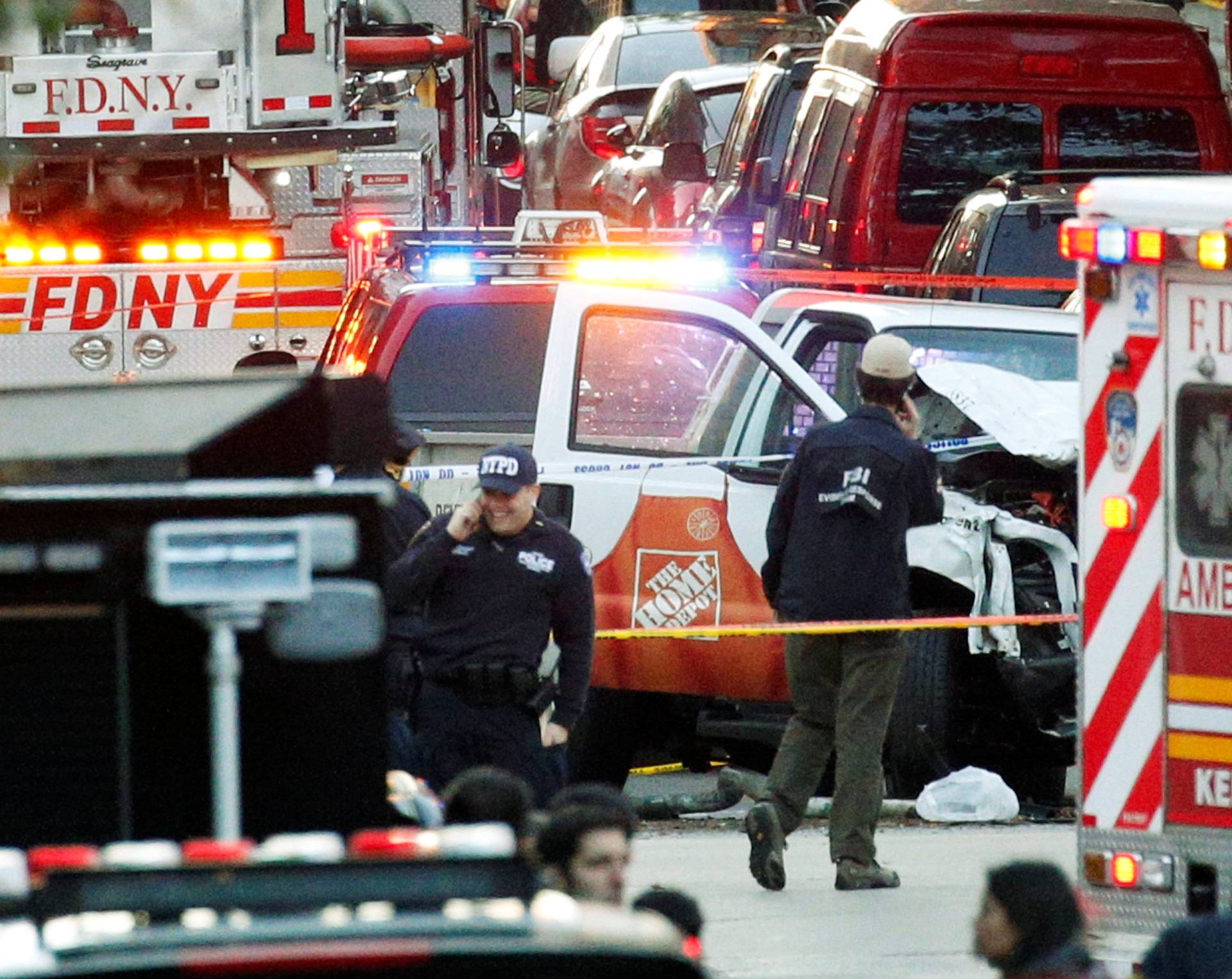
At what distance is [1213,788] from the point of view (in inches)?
248

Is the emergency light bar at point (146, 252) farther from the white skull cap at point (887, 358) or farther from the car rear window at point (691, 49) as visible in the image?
the car rear window at point (691, 49)

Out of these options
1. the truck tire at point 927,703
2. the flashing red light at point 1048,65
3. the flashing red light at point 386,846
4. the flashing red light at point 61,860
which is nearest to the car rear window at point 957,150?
the flashing red light at point 1048,65

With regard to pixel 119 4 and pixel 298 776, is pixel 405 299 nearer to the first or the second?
pixel 119 4

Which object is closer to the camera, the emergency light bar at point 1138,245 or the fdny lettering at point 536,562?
the emergency light bar at point 1138,245

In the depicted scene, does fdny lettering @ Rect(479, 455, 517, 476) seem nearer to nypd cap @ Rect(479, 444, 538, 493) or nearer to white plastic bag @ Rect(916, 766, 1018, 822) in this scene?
nypd cap @ Rect(479, 444, 538, 493)

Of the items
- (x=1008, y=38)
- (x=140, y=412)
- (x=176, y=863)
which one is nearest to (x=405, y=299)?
(x=1008, y=38)

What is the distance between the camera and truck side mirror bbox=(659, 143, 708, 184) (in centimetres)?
1677

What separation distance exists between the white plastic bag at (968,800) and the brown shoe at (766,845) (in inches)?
54.0

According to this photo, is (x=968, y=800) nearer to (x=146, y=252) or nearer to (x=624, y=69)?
(x=146, y=252)

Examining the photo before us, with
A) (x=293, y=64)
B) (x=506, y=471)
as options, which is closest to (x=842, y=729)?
(x=506, y=471)

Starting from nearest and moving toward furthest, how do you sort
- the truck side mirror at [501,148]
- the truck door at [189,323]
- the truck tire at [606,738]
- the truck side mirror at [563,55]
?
the truck tire at [606,738], the truck door at [189,323], the truck side mirror at [501,148], the truck side mirror at [563,55]

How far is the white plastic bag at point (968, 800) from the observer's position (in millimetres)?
9586

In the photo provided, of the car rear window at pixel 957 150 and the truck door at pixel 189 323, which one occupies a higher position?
the car rear window at pixel 957 150

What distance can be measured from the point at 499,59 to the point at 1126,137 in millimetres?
6960
